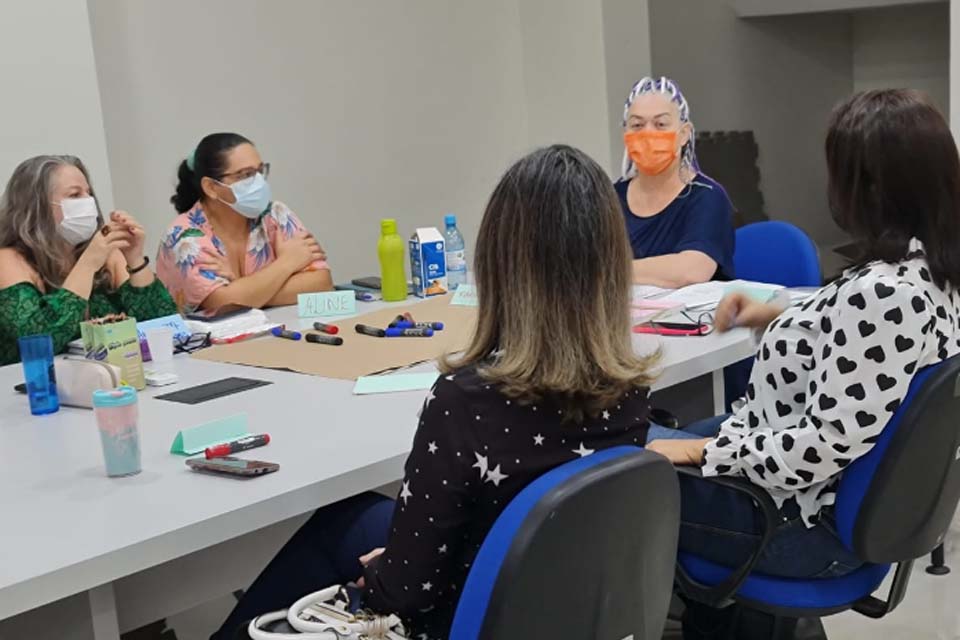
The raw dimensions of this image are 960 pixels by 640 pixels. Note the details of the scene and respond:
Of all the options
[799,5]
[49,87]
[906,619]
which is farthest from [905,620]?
[799,5]

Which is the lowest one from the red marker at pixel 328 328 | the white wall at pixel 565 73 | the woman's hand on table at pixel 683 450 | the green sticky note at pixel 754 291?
the woman's hand on table at pixel 683 450

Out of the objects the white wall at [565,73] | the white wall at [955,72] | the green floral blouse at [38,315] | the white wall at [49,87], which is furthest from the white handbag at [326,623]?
the white wall at [565,73]

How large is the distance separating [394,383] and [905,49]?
5.21 m

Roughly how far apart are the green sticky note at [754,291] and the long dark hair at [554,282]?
1.24m

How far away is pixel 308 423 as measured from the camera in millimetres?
1979

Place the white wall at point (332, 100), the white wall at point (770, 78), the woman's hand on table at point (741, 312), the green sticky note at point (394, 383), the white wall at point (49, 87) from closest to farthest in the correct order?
the green sticky note at point (394, 383) → the woman's hand on table at point (741, 312) → the white wall at point (49, 87) → the white wall at point (332, 100) → the white wall at point (770, 78)

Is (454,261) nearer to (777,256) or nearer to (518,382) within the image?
(777,256)

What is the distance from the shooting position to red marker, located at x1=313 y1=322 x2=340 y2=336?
2.68 m

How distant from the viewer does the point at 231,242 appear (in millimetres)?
3281

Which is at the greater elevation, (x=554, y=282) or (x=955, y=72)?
(x=955, y=72)

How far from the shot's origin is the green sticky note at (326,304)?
2971mm

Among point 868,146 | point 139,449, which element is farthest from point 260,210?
point 868,146

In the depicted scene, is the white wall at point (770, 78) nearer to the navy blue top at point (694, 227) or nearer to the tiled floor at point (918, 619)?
the navy blue top at point (694, 227)

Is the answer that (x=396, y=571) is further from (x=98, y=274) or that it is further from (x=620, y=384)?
(x=98, y=274)
